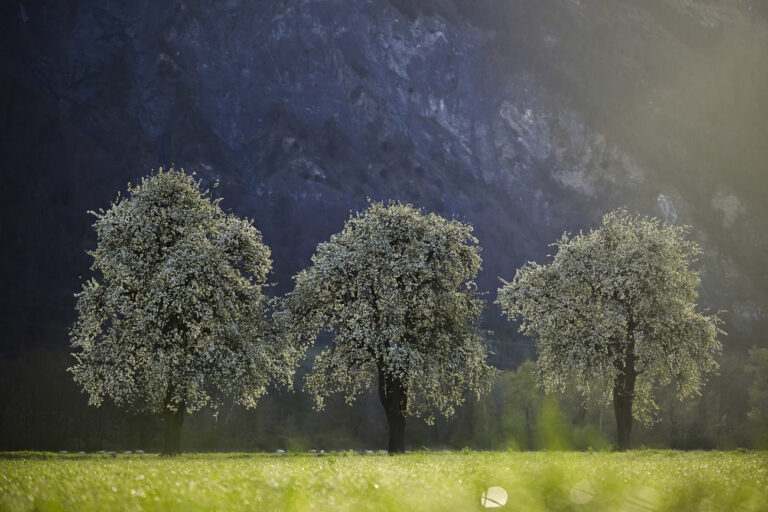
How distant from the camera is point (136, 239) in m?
35.5

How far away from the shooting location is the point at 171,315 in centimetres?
3544

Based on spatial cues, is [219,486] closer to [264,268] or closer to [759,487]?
[759,487]

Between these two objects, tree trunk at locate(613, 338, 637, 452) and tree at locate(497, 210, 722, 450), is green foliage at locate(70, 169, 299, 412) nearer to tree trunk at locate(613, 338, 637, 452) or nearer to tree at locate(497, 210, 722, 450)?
tree at locate(497, 210, 722, 450)

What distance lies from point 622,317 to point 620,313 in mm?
559

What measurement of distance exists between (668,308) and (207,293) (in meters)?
32.5

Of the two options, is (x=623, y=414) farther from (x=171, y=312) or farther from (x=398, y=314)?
(x=171, y=312)

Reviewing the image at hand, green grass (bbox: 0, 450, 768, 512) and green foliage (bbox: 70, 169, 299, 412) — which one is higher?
green foliage (bbox: 70, 169, 299, 412)

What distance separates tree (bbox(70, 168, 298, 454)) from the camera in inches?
1328

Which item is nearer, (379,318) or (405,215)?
(379,318)

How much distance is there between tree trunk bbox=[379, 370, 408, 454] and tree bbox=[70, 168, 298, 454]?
6898 millimetres

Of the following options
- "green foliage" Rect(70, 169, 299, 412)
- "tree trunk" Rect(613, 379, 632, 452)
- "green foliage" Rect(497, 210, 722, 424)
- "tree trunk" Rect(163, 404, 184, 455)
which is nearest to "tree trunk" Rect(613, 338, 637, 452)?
"tree trunk" Rect(613, 379, 632, 452)

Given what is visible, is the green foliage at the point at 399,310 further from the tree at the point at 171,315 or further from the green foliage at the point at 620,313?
the green foliage at the point at 620,313

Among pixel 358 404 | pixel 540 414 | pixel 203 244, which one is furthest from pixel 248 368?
pixel 358 404

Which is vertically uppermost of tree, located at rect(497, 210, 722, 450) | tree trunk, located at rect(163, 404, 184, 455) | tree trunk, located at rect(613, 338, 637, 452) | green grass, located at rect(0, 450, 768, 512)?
tree, located at rect(497, 210, 722, 450)
